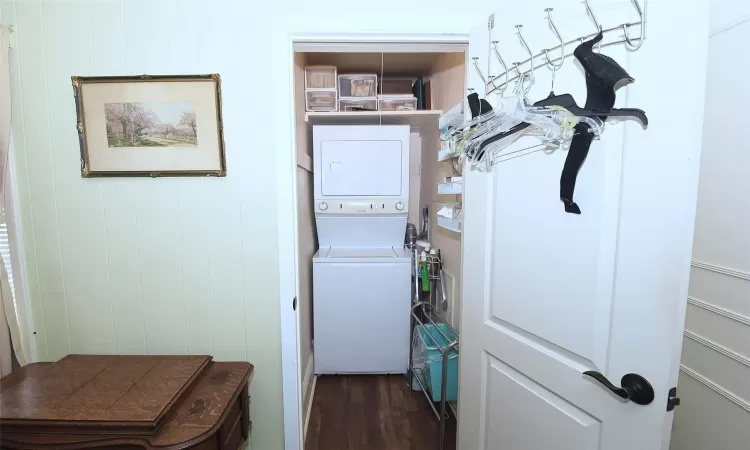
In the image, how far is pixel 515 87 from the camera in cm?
96

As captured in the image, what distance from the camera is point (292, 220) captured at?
49.5 inches

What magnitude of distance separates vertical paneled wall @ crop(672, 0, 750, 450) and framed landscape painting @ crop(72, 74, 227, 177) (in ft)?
6.09

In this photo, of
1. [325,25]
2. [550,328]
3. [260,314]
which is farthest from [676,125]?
[260,314]

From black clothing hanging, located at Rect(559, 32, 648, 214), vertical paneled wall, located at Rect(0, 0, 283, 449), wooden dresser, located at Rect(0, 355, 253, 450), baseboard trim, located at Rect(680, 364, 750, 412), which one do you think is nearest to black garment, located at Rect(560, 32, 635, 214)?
black clothing hanging, located at Rect(559, 32, 648, 214)

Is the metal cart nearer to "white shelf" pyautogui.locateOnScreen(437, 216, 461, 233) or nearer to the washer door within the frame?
the washer door

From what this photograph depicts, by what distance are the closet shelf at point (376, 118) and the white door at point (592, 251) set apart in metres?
1.08

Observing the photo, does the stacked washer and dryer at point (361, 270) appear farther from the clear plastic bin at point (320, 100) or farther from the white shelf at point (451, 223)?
the white shelf at point (451, 223)

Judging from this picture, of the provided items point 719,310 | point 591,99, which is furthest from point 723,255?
point 591,99

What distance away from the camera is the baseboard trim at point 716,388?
942mm

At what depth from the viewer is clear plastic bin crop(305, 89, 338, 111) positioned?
2.21 metres

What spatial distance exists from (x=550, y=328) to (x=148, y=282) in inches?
65.1

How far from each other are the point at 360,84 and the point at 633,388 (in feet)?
7.61

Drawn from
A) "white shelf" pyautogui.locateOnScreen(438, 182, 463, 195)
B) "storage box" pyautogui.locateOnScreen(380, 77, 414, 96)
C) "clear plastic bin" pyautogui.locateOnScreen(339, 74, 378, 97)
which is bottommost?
"white shelf" pyautogui.locateOnScreen(438, 182, 463, 195)

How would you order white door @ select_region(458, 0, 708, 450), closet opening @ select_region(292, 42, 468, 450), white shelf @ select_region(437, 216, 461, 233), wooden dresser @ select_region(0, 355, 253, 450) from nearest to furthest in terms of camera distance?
white door @ select_region(458, 0, 708, 450)
wooden dresser @ select_region(0, 355, 253, 450)
white shelf @ select_region(437, 216, 461, 233)
closet opening @ select_region(292, 42, 468, 450)
